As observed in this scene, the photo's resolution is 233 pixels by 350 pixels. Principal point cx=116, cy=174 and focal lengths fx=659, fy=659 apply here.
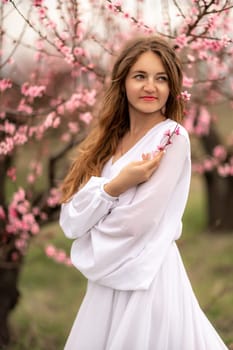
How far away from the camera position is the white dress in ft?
8.14

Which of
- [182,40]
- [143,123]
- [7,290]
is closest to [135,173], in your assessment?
[143,123]

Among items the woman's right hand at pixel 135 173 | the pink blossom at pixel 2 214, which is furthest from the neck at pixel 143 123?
the pink blossom at pixel 2 214

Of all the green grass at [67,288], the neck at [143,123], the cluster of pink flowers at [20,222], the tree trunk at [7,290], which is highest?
the neck at [143,123]

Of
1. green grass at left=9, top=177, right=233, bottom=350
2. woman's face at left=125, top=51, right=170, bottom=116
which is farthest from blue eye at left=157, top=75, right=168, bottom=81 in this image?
green grass at left=9, top=177, right=233, bottom=350

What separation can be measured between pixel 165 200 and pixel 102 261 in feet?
1.12

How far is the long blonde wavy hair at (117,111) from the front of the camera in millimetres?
2621

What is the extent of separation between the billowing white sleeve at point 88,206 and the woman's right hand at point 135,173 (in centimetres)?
7

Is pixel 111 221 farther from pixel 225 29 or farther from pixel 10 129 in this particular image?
pixel 225 29

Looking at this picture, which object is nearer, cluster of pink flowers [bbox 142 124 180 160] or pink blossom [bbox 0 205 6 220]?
cluster of pink flowers [bbox 142 124 180 160]

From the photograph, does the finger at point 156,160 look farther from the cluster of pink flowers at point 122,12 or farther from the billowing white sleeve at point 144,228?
the cluster of pink flowers at point 122,12

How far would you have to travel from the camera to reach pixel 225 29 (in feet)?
14.6

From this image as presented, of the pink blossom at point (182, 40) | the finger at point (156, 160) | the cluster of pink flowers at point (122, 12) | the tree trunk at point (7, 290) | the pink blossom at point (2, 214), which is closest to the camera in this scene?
the finger at point (156, 160)

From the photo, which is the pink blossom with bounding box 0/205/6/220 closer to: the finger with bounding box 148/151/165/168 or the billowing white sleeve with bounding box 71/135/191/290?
the billowing white sleeve with bounding box 71/135/191/290

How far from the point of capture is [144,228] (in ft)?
8.14
